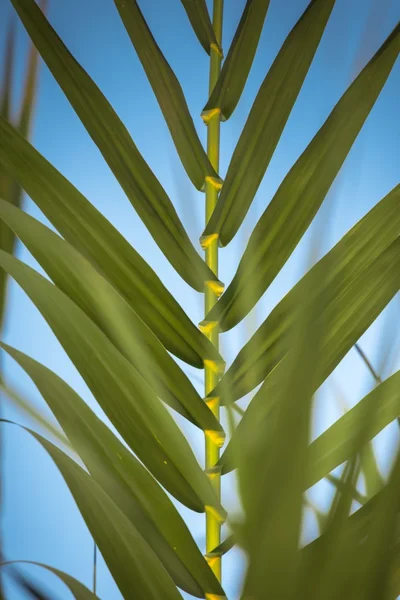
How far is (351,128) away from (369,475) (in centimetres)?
16

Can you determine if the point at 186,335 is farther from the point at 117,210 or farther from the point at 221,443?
the point at 117,210

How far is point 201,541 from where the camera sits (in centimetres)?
40

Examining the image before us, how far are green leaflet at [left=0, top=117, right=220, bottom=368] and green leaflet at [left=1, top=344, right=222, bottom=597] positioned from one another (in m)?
0.08

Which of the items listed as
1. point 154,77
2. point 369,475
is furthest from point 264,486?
point 154,77

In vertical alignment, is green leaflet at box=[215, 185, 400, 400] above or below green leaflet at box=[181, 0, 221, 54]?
below

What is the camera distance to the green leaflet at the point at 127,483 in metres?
0.19

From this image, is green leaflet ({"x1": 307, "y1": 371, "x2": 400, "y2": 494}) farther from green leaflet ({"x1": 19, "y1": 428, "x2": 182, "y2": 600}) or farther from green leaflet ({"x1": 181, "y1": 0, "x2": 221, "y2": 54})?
green leaflet ({"x1": 181, "y1": 0, "x2": 221, "y2": 54})

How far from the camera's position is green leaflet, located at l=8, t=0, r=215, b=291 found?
0.30m

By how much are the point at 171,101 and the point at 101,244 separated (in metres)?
0.13

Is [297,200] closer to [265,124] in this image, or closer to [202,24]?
[265,124]

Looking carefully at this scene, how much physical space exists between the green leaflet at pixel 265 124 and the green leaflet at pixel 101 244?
58 millimetres

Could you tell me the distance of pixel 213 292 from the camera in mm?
297

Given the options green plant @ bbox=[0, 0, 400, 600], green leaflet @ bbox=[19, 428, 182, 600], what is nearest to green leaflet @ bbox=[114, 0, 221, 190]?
green plant @ bbox=[0, 0, 400, 600]

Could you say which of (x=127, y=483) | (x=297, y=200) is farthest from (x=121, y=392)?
(x=297, y=200)
